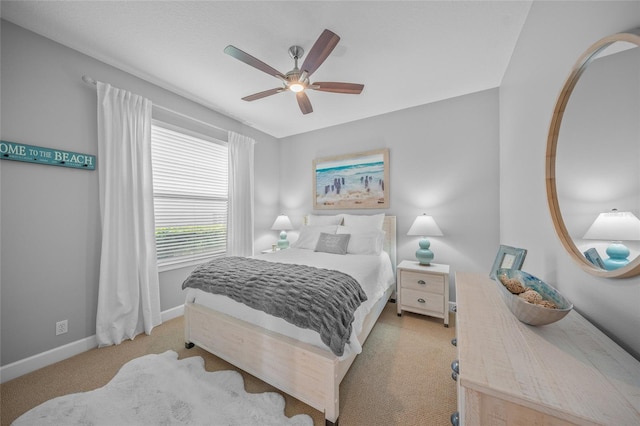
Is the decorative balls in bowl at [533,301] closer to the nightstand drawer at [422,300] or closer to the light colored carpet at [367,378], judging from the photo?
the light colored carpet at [367,378]

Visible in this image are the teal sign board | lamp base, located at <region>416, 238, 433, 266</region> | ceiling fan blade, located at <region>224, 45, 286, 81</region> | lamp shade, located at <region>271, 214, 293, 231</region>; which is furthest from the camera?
lamp shade, located at <region>271, 214, 293, 231</region>

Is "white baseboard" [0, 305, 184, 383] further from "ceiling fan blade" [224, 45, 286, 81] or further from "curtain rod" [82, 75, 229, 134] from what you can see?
"ceiling fan blade" [224, 45, 286, 81]

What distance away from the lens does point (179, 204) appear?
273cm

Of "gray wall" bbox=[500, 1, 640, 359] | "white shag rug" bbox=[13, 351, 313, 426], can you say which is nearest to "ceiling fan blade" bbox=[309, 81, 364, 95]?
"gray wall" bbox=[500, 1, 640, 359]

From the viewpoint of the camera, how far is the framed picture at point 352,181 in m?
3.23

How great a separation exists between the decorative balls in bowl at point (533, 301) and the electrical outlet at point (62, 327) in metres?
3.15

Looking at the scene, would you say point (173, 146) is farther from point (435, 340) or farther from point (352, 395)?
point (435, 340)

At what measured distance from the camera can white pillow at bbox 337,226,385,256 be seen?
2.71 metres

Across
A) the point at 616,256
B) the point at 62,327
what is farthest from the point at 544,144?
the point at 62,327

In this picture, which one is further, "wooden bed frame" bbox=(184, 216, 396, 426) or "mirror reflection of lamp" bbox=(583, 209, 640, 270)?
"wooden bed frame" bbox=(184, 216, 396, 426)

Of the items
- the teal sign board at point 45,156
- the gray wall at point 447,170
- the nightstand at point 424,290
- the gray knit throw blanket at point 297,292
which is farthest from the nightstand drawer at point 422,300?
the teal sign board at point 45,156

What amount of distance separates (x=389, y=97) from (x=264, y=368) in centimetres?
305

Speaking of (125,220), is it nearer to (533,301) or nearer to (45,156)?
(45,156)

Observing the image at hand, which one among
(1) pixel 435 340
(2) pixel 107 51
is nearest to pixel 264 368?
(1) pixel 435 340
